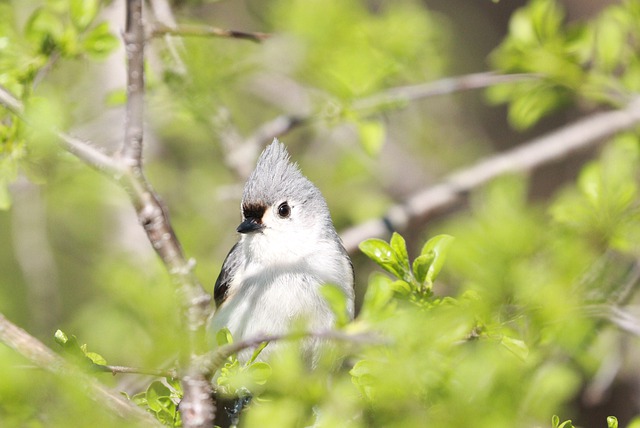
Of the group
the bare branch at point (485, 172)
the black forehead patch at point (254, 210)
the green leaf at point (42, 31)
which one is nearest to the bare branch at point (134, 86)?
the green leaf at point (42, 31)

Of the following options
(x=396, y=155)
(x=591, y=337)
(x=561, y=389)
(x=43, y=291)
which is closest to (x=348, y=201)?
(x=396, y=155)

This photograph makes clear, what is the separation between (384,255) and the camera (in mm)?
1758

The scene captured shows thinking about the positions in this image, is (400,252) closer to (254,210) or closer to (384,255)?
(384,255)

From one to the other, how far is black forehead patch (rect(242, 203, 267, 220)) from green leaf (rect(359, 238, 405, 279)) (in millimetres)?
1129

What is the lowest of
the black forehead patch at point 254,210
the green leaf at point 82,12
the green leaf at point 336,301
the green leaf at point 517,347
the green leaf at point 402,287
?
the black forehead patch at point 254,210

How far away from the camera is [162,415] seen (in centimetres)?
179

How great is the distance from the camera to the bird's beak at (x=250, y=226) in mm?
2748

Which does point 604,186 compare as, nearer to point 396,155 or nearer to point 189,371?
point 189,371

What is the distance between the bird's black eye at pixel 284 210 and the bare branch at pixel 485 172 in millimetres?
727

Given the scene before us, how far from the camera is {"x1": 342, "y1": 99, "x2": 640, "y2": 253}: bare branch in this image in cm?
362

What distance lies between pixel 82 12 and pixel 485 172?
6.51 feet

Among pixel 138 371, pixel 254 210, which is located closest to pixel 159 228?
pixel 138 371

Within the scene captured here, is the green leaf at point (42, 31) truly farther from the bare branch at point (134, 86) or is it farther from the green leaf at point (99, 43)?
the bare branch at point (134, 86)

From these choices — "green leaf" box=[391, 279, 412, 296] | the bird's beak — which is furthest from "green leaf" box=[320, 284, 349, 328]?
the bird's beak
